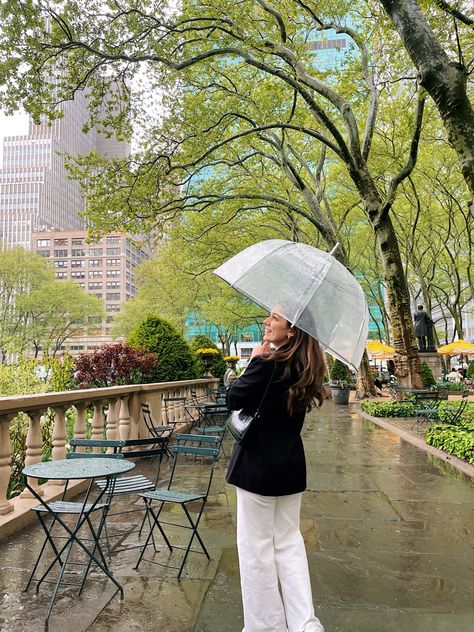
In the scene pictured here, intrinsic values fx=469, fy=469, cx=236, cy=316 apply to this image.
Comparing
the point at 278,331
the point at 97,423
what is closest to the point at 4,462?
the point at 97,423

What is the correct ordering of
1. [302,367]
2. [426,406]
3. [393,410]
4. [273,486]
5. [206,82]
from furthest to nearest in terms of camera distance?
[206,82] → [393,410] → [426,406] → [302,367] → [273,486]

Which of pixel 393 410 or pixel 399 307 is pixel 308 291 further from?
pixel 393 410

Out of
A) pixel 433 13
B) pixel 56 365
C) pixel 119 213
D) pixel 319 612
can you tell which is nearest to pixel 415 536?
pixel 319 612

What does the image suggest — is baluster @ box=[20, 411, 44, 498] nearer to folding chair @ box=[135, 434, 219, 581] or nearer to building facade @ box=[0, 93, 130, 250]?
folding chair @ box=[135, 434, 219, 581]

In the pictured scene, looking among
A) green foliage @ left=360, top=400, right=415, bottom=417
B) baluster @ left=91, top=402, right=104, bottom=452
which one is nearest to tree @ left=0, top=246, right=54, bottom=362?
green foliage @ left=360, top=400, right=415, bottom=417

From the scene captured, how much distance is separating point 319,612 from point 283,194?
20.6 m

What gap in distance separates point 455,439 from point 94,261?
394 ft

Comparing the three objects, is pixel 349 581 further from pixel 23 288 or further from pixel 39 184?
pixel 39 184

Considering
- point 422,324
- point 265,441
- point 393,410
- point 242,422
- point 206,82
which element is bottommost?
point 393,410

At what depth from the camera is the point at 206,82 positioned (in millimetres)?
14648

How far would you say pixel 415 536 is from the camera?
4.41 m

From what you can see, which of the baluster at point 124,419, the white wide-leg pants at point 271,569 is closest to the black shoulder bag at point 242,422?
the white wide-leg pants at point 271,569

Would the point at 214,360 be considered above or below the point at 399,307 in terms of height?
below

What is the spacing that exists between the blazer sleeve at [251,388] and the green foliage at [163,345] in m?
9.27
